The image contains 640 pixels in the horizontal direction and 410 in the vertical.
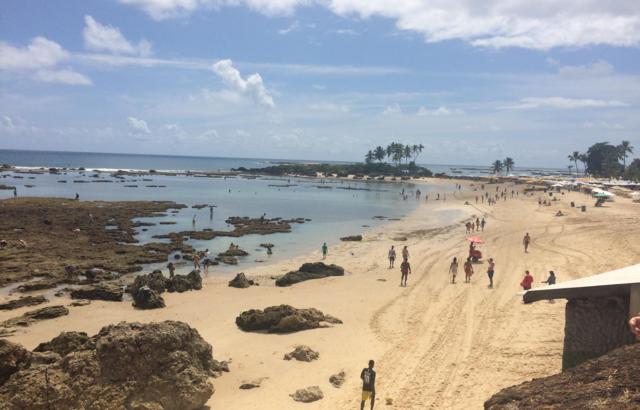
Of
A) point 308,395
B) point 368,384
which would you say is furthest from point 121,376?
point 368,384

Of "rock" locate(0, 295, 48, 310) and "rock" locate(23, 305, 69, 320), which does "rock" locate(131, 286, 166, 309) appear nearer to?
"rock" locate(23, 305, 69, 320)

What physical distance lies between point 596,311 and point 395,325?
31.2 ft

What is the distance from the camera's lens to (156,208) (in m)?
55.1

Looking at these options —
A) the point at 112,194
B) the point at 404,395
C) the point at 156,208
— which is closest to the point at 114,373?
the point at 404,395

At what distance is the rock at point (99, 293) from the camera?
20.4 meters

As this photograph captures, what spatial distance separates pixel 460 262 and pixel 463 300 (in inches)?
363

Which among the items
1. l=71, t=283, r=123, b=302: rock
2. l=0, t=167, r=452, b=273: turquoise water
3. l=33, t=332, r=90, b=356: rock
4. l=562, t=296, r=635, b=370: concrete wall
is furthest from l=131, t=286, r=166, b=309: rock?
l=562, t=296, r=635, b=370: concrete wall

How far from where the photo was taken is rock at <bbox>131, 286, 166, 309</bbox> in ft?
62.3

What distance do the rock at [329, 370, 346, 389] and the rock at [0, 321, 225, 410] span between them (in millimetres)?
3124

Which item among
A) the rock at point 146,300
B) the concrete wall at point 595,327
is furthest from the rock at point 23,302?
the concrete wall at point 595,327

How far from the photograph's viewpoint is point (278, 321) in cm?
1562

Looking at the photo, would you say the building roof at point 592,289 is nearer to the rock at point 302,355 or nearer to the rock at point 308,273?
the rock at point 302,355

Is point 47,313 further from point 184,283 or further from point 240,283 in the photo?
point 240,283

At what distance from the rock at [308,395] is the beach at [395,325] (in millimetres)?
166
